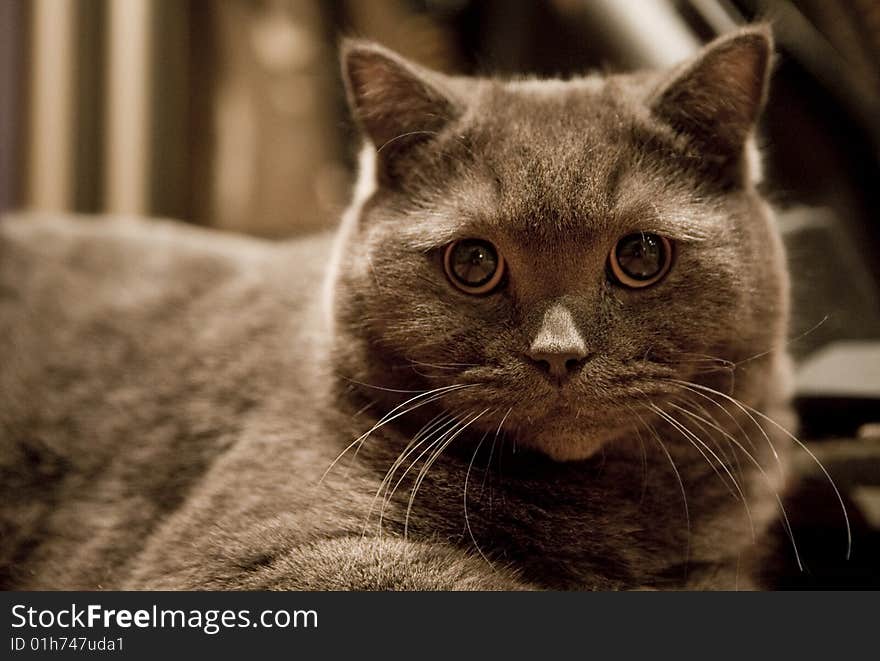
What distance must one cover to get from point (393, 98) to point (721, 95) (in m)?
0.44

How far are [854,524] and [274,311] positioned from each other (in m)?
1.03

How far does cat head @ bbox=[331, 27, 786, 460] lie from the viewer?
107cm

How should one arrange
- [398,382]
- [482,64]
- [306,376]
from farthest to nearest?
1. [482,64]
2. [306,376]
3. [398,382]

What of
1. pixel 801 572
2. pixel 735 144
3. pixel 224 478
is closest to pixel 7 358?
pixel 224 478

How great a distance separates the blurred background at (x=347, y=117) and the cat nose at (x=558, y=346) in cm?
55

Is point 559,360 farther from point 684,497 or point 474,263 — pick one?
point 684,497

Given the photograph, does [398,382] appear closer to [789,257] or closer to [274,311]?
[274,311]

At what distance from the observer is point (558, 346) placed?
1003mm

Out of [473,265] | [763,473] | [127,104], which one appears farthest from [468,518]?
[127,104]

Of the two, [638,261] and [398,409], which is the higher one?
[638,261]

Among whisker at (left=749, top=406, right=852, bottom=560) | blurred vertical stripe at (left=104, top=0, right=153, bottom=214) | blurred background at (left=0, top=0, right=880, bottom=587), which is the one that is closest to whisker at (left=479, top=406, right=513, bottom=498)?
whisker at (left=749, top=406, right=852, bottom=560)

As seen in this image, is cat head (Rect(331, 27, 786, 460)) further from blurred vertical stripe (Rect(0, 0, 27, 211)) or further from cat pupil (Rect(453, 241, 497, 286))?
blurred vertical stripe (Rect(0, 0, 27, 211))

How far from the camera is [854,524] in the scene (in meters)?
1.39

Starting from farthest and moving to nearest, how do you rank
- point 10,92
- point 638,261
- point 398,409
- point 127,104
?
point 127,104, point 10,92, point 398,409, point 638,261
